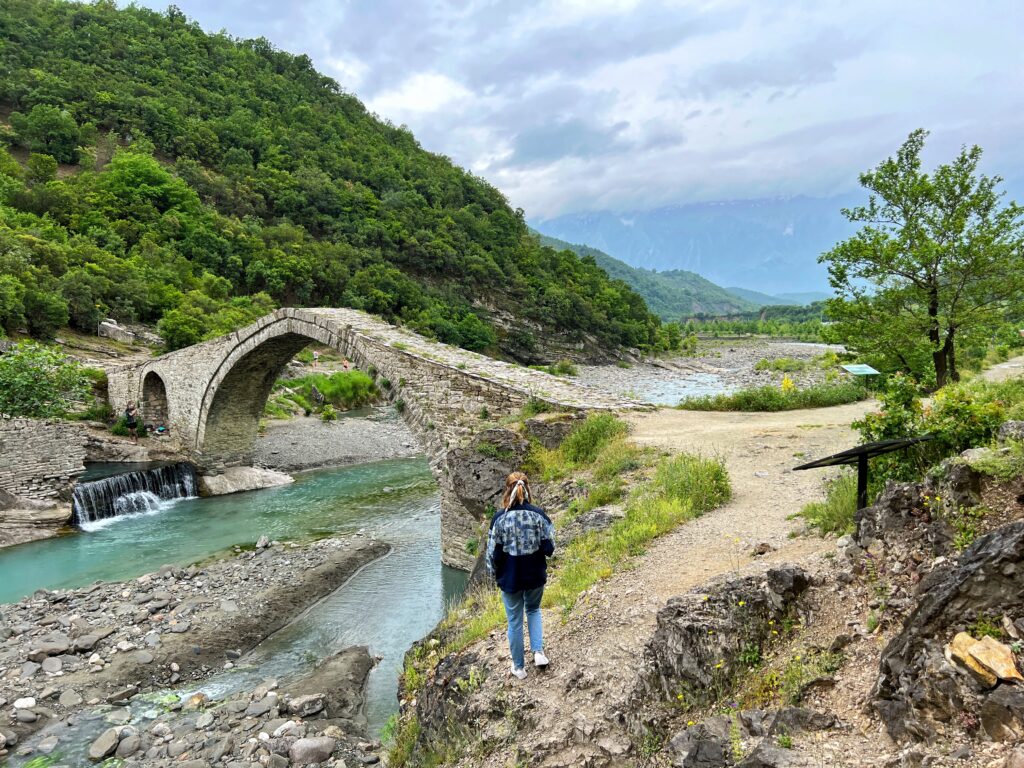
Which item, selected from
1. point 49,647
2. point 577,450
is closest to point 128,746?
point 49,647

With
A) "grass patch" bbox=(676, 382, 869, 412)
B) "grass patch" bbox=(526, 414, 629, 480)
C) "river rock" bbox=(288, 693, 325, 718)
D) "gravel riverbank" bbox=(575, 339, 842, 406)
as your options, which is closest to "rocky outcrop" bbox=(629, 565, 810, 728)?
"river rock" bbox=(288, 693, 325, 718)

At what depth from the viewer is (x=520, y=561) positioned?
3738 mm

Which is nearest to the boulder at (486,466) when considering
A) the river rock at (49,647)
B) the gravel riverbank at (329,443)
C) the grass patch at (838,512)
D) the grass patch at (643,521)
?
the grass patch at (643,521)

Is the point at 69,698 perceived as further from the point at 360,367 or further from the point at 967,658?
the point at 967,658

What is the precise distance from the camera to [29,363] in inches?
572

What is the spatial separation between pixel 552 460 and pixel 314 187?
49482 millimetres

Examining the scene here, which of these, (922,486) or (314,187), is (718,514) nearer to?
(922,486)

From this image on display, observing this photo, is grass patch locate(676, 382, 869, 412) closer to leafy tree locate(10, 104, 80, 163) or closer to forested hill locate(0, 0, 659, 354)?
forested hill locate(0, 0, 659, 354)

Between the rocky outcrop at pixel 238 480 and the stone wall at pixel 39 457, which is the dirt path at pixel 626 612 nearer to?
the stone wall at pixel 39 457

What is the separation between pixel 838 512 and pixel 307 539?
10591 mm

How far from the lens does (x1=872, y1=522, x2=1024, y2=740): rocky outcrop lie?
212 centimetres

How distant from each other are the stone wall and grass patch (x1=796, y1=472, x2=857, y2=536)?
1518 cm

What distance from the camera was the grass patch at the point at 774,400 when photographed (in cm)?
1157

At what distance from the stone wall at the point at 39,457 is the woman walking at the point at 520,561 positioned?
534 inches
